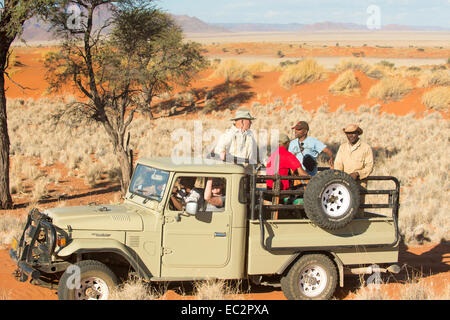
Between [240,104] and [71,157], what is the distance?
17.8 metres

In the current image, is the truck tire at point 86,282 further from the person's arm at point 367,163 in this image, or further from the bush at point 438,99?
the bush at point 438,99

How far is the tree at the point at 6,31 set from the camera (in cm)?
1289

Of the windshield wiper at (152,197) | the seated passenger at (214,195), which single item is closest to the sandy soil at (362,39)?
the seated passenger at (214,195)

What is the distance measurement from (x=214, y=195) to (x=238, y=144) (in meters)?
2.17

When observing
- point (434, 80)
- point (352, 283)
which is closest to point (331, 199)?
point (352, 283)

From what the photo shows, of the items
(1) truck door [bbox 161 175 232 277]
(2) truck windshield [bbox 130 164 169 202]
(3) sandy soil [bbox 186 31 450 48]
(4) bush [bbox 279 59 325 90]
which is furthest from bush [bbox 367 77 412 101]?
(3) sandy soil [bbox 186 31 450 48]

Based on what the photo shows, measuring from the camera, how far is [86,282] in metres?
6.22

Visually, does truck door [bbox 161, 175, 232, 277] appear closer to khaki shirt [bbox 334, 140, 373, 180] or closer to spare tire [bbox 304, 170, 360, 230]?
spare tire [bbox 304, 170, 360, 230]

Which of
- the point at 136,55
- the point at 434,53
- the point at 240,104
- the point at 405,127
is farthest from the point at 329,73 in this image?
the point at 434,53

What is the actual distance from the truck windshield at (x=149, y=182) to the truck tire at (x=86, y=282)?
3.56 ft

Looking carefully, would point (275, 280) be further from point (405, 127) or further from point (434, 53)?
point (434, 53)

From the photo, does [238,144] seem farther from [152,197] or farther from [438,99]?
[438,99]

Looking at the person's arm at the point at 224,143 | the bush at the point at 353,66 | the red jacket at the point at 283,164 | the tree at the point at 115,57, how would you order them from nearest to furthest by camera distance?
the red jacket at the point at 283,164 → the person's arm at the point at 224,143 → the tree at the point at 115,57 → the bush at the point at 353,66

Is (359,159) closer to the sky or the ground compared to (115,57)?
closer to the ground
